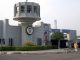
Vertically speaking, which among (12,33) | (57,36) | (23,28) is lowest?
(57,36)

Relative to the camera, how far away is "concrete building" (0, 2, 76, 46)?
6359 centimetres

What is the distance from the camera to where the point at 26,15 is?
63062mm

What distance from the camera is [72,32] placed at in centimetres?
9181

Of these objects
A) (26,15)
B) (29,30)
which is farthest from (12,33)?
(26,15)

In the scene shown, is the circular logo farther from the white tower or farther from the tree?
the tree

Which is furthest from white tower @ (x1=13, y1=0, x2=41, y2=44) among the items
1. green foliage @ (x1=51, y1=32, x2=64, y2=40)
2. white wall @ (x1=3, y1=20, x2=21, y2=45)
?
green foliage @ (x1=51, y1=32, x2=64, y2=40)

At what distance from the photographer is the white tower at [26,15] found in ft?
208

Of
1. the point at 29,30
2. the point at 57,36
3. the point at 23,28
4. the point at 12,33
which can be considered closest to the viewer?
the point at 29,30

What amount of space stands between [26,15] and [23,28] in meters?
3.84

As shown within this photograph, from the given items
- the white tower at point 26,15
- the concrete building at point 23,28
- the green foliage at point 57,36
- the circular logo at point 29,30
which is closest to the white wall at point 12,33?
the concrete building at point 23,28

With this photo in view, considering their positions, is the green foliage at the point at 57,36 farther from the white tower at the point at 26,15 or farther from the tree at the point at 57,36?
the white tower at the point at 26,15

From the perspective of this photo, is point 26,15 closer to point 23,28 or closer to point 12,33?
point 23,28

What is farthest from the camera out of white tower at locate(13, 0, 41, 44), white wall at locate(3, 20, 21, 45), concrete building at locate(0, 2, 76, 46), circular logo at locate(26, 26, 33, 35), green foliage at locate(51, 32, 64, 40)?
green foliage at locate(51, 32, 64, 40)

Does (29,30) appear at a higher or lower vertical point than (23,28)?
lower
